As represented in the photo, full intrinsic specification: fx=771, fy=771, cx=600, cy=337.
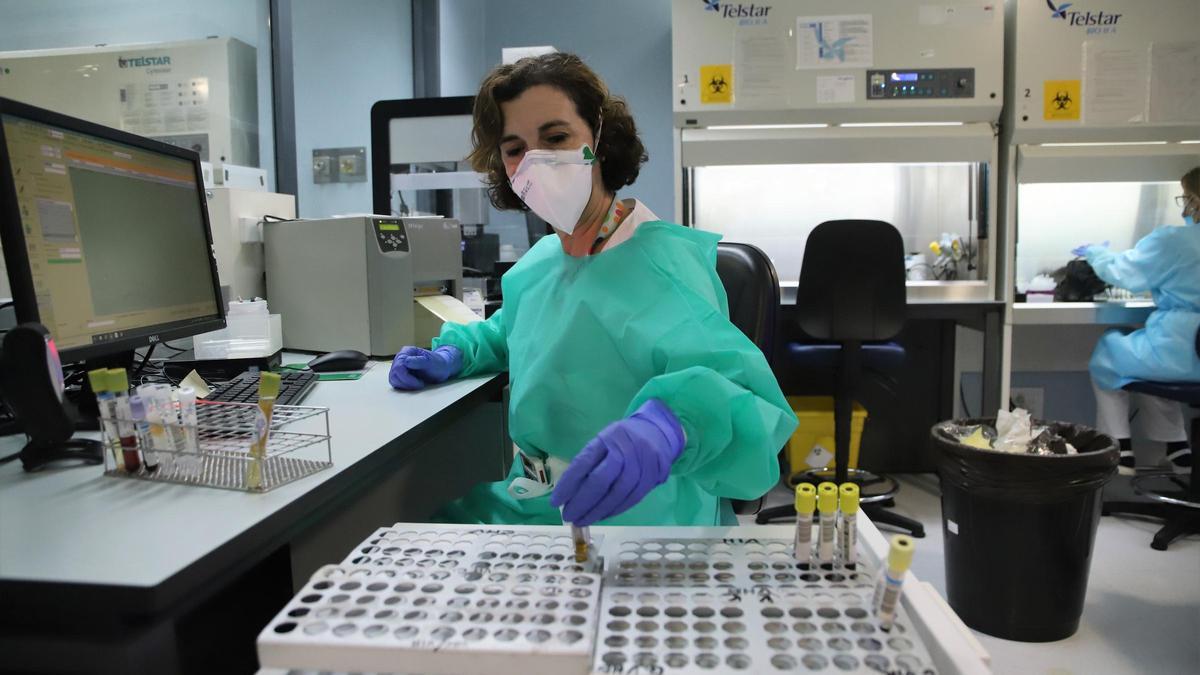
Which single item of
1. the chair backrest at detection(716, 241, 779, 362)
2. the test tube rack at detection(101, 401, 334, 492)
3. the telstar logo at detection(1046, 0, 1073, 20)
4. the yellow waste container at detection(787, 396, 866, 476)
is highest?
the telstar logo at detection(1046, 0, 1073, 20)

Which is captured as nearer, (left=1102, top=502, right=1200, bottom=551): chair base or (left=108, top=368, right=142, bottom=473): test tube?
(left=108, top=368, right=142, bottom=473): test tube

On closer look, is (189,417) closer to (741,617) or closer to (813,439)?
(741,617)

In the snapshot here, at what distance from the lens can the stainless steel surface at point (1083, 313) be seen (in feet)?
9.50

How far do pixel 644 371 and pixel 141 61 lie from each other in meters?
2.29

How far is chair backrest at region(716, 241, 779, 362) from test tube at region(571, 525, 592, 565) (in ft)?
2.57

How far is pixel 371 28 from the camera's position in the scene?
338cm

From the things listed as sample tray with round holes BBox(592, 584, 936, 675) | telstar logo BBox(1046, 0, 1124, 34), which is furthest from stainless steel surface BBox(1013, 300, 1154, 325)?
sample tray with round holes BBox(592, 584, 936, 675)

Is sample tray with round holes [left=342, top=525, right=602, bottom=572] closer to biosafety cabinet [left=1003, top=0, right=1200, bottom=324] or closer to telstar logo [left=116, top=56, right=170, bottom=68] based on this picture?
telstar logo [left=116, top=56, right=170, bottom=68]

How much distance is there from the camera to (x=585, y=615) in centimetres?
56

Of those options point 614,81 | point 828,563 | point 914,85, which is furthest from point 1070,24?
point 828,563

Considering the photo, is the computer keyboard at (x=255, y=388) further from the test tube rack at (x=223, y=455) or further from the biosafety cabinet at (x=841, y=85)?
the biosafety cabinet at (x=841, y=85)

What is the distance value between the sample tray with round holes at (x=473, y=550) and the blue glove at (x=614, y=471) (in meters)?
0.03

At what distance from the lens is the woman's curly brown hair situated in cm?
122

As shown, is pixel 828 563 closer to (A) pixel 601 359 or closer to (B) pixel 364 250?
(A) pixel 601 359
